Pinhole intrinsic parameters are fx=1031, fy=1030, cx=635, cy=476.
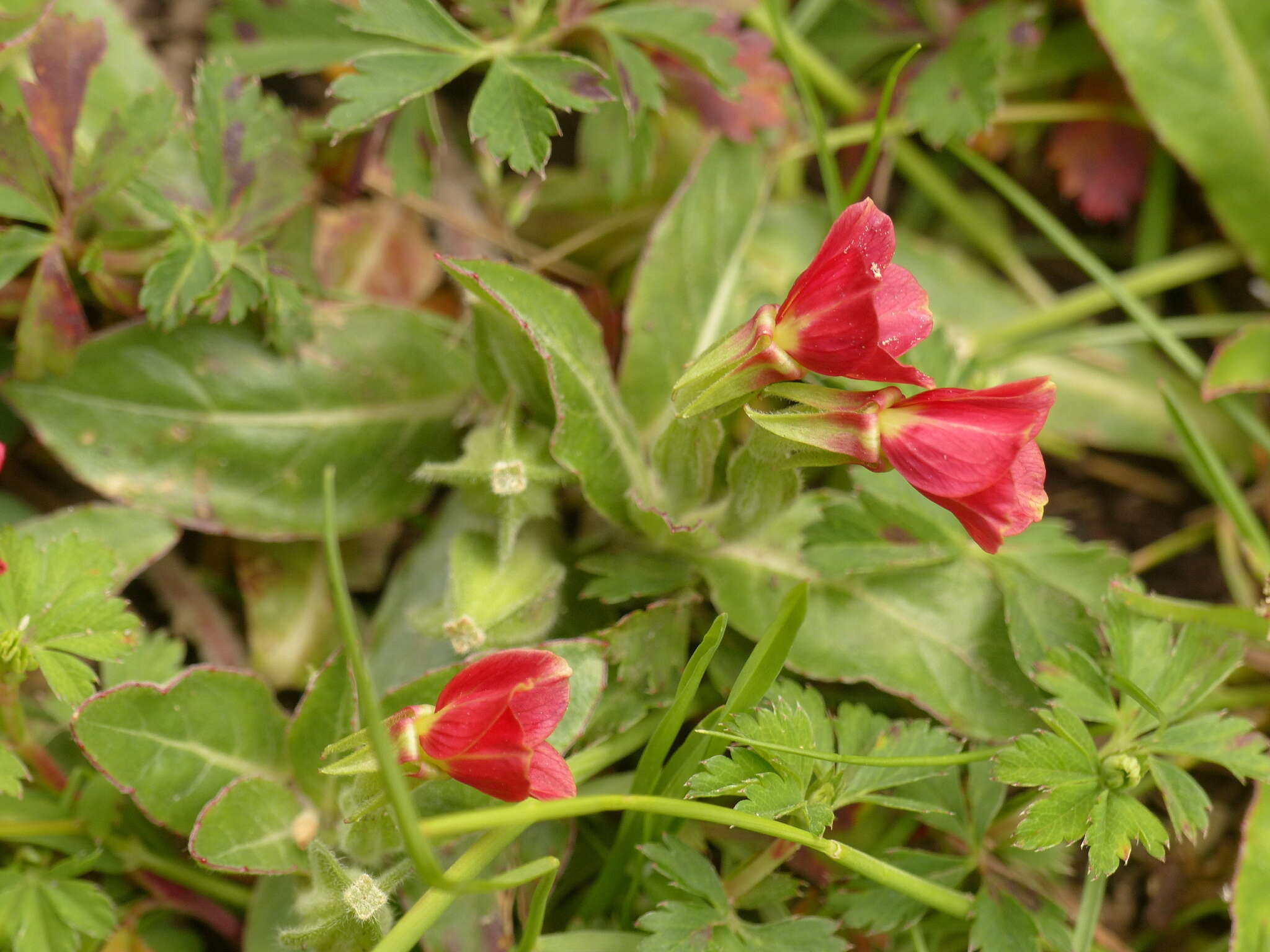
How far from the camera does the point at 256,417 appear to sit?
1638 millimetres

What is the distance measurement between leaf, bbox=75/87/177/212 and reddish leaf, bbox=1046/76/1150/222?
1.70 m

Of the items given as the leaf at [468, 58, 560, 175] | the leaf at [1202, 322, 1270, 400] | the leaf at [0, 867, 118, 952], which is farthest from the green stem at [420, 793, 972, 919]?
the leaf at [1202, 322, 1270, 400]

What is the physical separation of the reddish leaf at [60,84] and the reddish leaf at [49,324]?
0.12m

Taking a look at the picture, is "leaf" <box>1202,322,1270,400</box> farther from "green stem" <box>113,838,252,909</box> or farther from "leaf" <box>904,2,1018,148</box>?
"green stem" <box>113,838,252,909</box>

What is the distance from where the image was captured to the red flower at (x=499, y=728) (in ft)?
3.38

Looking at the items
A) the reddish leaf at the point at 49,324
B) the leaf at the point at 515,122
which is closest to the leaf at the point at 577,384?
the leaf at the point at 515,122

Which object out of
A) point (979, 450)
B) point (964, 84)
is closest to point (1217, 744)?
point (979, 450)

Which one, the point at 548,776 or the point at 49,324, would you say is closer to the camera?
the point at 548,776

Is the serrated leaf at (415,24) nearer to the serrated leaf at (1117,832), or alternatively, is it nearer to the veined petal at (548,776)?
the veined petal at (548,776)

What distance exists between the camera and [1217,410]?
207 centimetres

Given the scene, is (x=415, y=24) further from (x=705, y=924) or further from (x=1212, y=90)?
(x=1212, y=90)

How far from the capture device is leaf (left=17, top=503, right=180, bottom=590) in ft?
4.99

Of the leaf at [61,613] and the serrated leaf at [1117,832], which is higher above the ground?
the leaf at [61,613]

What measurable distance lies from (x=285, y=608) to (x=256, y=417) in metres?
0.31
